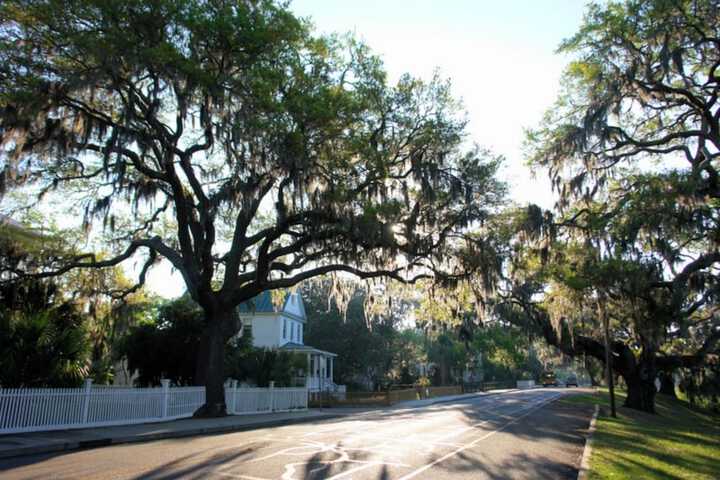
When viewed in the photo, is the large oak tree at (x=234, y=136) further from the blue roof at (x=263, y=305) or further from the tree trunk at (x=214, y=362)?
the blue roof at (x=263, y=305)

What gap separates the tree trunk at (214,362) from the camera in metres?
21.3

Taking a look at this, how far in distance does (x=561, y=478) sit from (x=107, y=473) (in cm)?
737

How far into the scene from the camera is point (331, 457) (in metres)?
10.5

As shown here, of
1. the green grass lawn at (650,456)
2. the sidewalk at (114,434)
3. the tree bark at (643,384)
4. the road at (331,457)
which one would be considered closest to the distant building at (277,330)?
the tree bark at (643,384)

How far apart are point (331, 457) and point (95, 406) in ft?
31.5

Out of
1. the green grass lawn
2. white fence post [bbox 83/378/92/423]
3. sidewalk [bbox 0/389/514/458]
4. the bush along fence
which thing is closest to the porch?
the bush along fence

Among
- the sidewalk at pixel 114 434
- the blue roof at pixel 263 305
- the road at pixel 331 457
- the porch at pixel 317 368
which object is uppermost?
the blue roof at pixel 263 305

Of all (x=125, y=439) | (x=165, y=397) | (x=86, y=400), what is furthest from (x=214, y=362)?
(x=125, y=439)

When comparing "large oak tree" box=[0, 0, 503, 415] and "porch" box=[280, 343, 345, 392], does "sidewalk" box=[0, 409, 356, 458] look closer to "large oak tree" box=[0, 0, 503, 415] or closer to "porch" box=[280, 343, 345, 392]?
"large oak tree" box=[0, 0, 503, 415]

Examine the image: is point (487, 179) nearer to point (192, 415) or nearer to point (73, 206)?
point (192, 415)

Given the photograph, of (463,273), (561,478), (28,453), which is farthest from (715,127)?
(28,453)

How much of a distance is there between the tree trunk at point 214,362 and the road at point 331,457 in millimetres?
6383

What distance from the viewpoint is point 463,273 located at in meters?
22.6

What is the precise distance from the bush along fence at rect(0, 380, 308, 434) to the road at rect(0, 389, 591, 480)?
3195 millimetres
